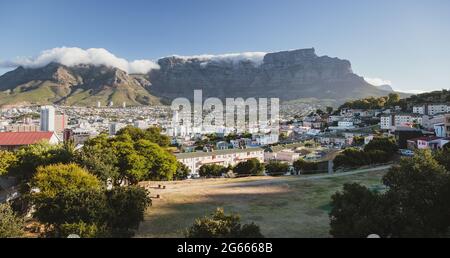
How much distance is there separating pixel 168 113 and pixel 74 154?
168 meters

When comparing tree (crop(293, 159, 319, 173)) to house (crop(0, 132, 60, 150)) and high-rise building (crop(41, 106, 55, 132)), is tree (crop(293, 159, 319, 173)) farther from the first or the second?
high-rise building (crop(41, 106, 55, 132))

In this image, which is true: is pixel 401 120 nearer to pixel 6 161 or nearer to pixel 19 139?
pixel 19 139

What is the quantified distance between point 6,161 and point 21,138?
73.8 ft

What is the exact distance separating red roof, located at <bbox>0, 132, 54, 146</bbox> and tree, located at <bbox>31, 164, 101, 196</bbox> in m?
28.9

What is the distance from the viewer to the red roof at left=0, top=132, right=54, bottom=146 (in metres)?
48.7

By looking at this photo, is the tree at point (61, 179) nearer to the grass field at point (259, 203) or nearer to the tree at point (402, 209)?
the grass field at point (259, 203)

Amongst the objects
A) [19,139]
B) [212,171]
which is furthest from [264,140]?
[19,139]

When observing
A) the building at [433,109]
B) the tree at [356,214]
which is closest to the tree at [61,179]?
the tree at [356,214]

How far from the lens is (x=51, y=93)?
198m

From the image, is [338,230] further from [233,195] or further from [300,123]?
[300,123]

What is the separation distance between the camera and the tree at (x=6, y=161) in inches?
1145

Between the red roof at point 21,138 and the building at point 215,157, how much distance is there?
64.7 ft

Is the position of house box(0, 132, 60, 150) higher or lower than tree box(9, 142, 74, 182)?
higher

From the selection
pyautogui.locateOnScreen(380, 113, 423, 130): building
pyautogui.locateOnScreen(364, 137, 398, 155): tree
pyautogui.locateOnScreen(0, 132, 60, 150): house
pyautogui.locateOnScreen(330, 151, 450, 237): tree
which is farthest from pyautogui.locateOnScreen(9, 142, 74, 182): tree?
pyautogui.locateOnScreen(380, 113, 423, 130): building
